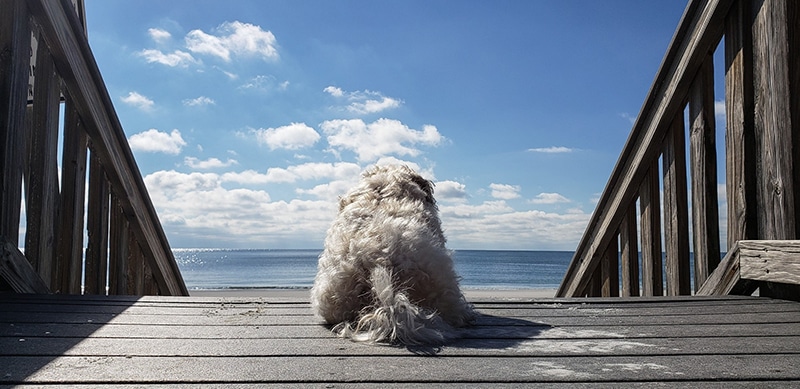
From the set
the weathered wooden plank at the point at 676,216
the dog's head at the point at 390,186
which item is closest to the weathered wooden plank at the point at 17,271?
the dog's head at the point at 390,186

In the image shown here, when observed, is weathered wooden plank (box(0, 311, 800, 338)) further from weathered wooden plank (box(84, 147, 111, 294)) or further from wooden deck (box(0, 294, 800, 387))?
weathered wooden plank (box(84, 147, 111, 294))

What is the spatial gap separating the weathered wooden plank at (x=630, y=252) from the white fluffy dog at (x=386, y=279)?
183cm

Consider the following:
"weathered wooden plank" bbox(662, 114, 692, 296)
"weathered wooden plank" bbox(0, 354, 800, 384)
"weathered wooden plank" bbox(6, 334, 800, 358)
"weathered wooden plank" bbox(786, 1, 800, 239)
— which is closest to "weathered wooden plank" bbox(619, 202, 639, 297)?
"weathered wooden plank" bbox(662, 114, 692, 296)

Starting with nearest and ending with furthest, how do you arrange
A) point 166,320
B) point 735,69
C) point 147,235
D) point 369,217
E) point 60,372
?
1. point 60,372
2. point 166,320
3. point 369,217
4. point 735,69
5. point 147,235

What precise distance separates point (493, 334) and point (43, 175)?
8.87ft

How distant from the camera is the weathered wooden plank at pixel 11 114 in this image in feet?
10.0

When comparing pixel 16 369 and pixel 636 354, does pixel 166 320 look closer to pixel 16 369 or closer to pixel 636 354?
pixel 16 369

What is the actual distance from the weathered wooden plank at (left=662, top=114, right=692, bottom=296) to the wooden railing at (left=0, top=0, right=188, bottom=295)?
12.3 ft

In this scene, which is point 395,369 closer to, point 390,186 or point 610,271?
point 390,186

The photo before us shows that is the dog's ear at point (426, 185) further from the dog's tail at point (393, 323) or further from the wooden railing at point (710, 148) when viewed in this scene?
the wooden railing at point (710, 148)

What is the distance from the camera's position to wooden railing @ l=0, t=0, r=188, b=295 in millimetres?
3117

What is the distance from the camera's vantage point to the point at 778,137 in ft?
9.81

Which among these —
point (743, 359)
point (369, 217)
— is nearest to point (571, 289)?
point (369, 217)

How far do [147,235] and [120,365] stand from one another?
2.99m
